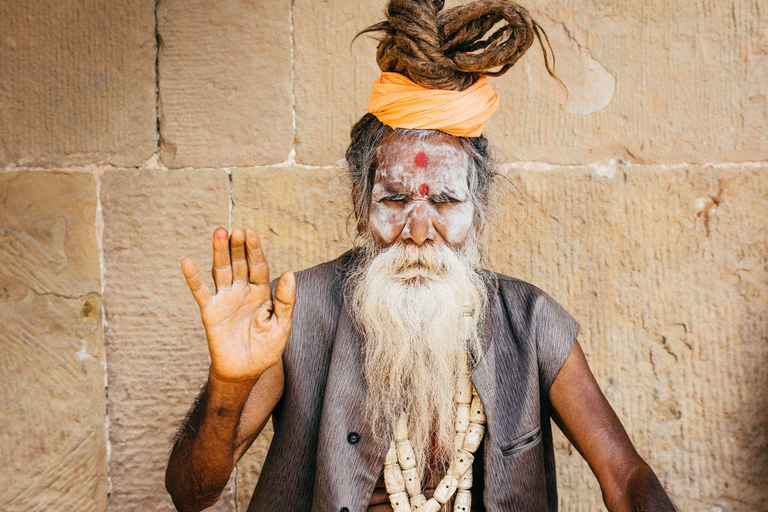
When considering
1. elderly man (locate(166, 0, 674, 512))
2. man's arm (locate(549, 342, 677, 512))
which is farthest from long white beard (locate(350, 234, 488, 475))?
man's arm (locate(549, 342, 677, 512))

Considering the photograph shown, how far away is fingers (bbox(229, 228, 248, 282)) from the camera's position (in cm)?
159

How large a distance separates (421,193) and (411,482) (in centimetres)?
86

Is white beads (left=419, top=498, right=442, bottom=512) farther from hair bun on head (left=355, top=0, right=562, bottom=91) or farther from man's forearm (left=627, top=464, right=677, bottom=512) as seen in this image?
hair bun on head (left=355, top=0, right=562, bottom=91)

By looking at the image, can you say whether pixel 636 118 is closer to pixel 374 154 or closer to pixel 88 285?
pixel 374 154

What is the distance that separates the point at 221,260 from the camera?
1609 mm

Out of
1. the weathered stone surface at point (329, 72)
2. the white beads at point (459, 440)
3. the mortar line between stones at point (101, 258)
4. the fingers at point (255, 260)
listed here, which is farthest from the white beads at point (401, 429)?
the mortar line between stones at point (101, 258)

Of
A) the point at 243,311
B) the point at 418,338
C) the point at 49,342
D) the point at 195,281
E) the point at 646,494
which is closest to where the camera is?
the point at 195,281

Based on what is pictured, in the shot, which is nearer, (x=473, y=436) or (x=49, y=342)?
(x=473, y=436)

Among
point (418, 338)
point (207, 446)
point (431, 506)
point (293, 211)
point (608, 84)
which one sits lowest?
point (431, 506)

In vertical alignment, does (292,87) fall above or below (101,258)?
above

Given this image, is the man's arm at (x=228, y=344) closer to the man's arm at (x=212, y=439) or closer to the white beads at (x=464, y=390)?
the man's arm at (x=212, y=439)

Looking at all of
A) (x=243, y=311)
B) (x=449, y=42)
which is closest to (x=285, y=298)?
(x=243, y=311)

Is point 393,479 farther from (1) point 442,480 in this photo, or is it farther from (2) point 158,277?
(2) point 158,277

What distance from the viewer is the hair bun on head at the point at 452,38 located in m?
1.96
